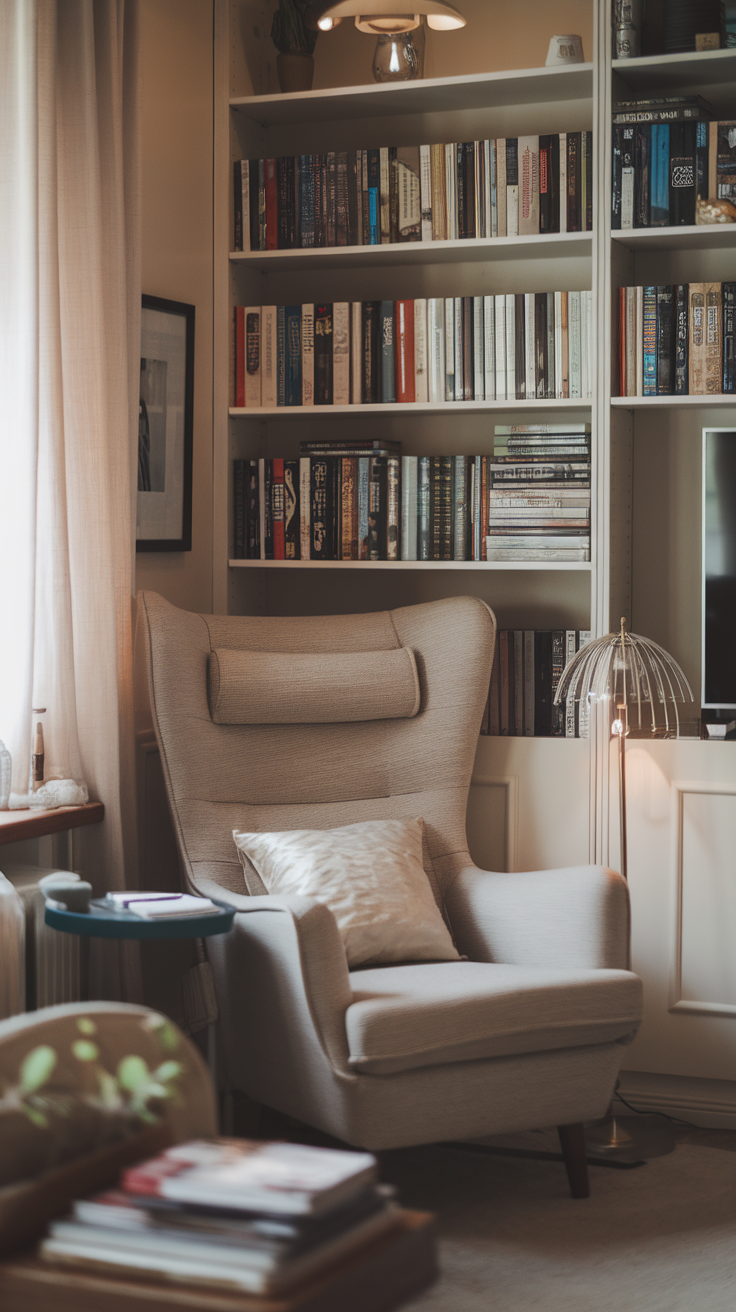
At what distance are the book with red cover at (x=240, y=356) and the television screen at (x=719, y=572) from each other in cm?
118

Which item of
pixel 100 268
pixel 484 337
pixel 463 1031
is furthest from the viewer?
pixel 484 337

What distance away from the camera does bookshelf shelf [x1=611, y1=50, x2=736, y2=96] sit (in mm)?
2779

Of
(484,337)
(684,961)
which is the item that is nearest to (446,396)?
(484,337)

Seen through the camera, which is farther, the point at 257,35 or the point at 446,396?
the point at 257,35

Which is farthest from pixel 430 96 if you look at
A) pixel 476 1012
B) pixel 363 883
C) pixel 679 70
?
pixel 476 1012

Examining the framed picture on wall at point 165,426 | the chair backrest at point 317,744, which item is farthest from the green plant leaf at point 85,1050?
the framed picture on wall at point 165,426

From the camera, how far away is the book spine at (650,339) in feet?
9.41

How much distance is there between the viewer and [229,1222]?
103cm

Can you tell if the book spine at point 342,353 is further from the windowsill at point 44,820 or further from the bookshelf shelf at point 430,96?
the windowsill at point 44,820

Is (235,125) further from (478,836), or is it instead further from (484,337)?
(478,836)

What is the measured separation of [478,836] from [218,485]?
112cm

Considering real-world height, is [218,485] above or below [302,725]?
above

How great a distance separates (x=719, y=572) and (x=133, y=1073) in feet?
6.51

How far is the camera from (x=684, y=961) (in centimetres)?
283
